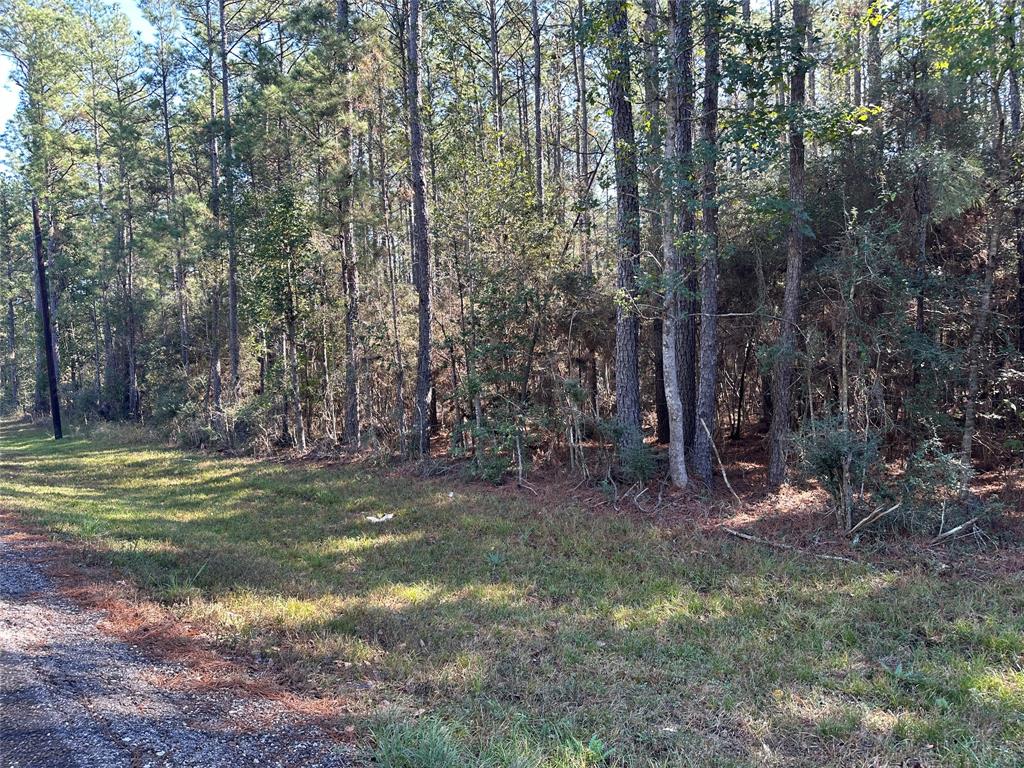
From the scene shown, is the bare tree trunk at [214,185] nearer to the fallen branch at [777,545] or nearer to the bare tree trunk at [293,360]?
the bare tree trunk at [293,360]

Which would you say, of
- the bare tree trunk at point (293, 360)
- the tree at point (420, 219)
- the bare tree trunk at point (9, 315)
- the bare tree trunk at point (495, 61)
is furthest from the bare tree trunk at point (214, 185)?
the bare tree trunk at point (9, 315)

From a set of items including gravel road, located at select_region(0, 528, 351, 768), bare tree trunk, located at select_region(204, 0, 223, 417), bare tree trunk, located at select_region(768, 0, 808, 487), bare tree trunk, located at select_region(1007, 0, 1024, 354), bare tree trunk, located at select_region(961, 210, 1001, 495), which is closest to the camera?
gravel road, located at select_region(0, 528, 351, 768)

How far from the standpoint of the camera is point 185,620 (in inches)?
209

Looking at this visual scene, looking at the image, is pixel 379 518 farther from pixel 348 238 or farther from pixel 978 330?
pixel 348 238

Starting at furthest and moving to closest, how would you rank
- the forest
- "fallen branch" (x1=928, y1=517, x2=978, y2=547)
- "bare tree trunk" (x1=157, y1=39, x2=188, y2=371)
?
1. "bare tree trunk" (x1=157, y1=39, x2=188, y2=371)
2. "fallen branch" (x1=928, y1=517, x2=978, y2=547)
3. the forest

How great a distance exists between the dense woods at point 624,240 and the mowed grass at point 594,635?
1967 millimetres

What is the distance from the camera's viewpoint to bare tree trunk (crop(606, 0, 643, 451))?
906 centimetres

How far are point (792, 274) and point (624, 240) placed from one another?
2496mm

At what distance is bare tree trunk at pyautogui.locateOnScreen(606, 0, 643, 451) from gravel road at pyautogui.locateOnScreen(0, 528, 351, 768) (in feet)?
23.0

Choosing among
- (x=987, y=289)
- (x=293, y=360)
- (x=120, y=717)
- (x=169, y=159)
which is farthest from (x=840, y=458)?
(x=169, y=159)

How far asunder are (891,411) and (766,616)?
5.59m

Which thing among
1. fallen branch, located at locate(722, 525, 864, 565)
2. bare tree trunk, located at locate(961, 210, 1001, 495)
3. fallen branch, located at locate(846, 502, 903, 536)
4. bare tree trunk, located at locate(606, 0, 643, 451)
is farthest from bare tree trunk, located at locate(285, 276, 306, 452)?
bare tree trunk, located at locate(961, 210, 1001, 495)

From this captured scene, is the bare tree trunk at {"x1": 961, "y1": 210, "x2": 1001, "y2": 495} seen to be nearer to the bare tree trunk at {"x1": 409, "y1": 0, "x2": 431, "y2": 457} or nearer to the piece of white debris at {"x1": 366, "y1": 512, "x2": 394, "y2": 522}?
the piece of white debris at {"x1": 366, "y1": 512, "x2": 394, "y2": 522}

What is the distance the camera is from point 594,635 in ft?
16.8
